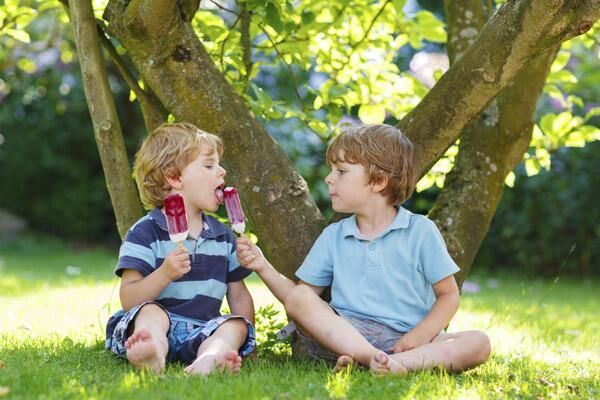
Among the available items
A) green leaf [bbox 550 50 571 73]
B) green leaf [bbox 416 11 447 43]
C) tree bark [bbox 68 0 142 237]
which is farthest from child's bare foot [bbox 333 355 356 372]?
green leaf [bbox 550 50 571 73]

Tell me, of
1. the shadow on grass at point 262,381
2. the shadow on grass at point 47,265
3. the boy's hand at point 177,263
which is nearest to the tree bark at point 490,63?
the shadow on grass at point 262,381

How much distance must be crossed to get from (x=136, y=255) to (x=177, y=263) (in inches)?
10.4

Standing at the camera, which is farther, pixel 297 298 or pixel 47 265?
pixel 47 265

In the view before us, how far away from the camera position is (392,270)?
125 inches

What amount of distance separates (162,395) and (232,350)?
522mm

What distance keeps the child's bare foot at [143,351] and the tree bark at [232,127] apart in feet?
2.52

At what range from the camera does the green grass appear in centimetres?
246

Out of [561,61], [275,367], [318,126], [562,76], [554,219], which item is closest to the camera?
[275,367]

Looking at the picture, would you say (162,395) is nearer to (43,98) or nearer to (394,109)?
(394,109)

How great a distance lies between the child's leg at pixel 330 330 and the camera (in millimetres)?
2887

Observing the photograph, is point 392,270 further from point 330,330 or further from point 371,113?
point 371,113

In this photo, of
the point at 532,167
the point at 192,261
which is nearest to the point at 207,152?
the point at 192,261

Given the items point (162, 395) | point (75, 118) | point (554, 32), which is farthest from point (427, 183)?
point (75, 118)

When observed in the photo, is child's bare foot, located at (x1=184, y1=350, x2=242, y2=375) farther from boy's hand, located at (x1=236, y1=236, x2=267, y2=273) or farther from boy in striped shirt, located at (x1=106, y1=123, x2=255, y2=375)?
boy's hand, located at (x1=236, y1=236, x2=267, y2=273)
